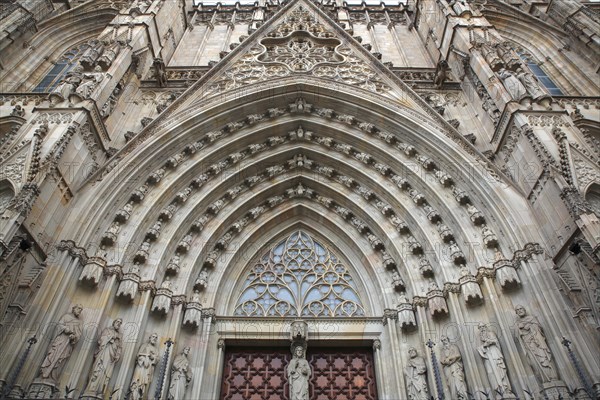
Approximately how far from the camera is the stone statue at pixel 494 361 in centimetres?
644

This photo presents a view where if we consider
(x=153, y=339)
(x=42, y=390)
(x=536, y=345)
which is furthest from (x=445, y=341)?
(x=42, y=390)

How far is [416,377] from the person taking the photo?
7.35 meters

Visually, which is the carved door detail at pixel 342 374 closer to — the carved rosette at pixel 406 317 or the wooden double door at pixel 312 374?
the wooden double door at pixel 312 374

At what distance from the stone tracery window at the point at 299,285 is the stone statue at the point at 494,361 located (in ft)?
9.19

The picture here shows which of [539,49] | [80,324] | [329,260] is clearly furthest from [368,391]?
[539,49]

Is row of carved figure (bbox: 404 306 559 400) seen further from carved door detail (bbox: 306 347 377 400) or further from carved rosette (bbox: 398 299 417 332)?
carved door detail (bbox: 306 347 377 400)

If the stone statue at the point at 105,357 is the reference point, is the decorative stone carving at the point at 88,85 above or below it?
above

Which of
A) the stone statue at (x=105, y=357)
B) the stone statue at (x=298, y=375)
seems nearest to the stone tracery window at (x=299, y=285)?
the stone statue at (x=298, y=375)

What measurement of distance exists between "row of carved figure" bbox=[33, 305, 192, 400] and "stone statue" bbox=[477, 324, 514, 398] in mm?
4934

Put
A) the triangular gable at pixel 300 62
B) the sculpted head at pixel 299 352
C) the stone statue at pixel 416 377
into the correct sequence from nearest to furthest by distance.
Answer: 1. the stone statue at pixel 416 377
2. the sculpted head at pixel 299 352
3. the triangular gable at pixel 300 62

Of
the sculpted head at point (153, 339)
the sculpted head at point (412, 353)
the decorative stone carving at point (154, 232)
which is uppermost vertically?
the decorative stone carving at point (154, 232)

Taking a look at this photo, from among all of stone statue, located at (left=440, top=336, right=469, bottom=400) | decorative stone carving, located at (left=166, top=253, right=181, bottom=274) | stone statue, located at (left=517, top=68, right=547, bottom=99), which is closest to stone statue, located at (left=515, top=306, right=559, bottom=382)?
stone statue, located at (left=440, top=336, right=469, bottom=400)

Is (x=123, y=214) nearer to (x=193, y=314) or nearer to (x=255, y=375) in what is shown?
(x=193, y=314)

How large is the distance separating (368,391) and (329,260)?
3.10 meters
